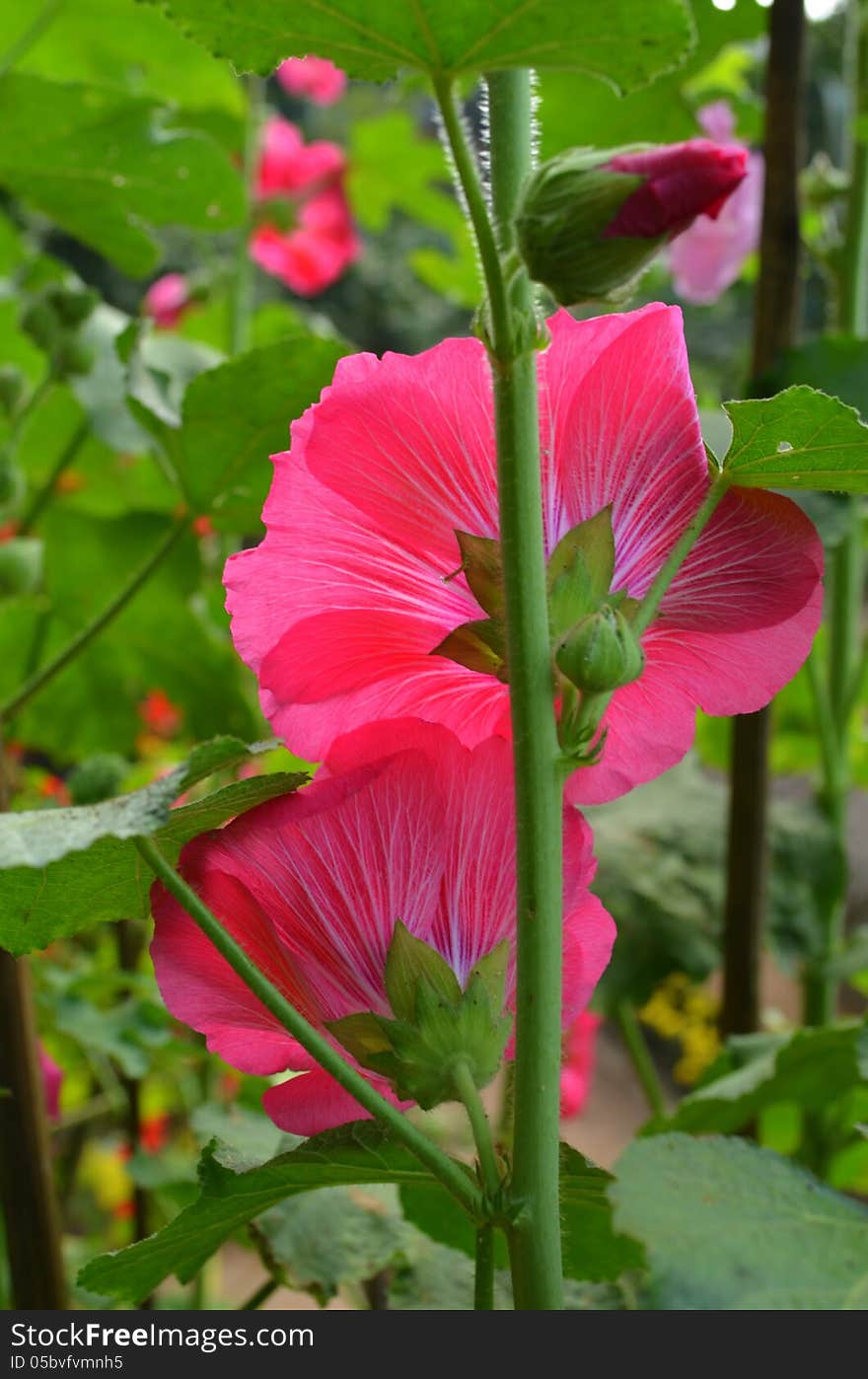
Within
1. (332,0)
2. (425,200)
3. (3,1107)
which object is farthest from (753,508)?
(425,200)

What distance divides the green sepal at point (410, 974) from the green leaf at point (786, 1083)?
0.92ft

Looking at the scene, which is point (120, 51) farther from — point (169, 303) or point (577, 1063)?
point (577, 1063)

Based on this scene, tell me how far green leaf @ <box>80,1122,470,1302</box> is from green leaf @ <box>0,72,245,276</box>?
0.55 metres

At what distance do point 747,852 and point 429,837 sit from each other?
0.45m

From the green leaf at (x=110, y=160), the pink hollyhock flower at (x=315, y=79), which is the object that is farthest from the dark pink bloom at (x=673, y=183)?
the pink hollyhock flower at (x=315, y=79)

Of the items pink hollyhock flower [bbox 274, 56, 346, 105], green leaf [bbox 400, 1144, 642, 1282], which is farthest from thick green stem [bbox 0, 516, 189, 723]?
pink hollyhock flower [bbox 274, 56, 346, 105]

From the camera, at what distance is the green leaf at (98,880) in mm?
297

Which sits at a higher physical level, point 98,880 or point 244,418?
point 244,418

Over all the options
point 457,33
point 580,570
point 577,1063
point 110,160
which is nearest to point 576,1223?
point 580,570

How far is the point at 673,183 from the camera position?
23 centimetres

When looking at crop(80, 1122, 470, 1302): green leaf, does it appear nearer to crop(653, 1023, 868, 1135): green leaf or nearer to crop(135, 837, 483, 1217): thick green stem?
crop(135, 837, 483, 1217): thick green stem

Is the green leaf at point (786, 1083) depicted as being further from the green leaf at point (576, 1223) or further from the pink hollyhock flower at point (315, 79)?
the pink hollyhock flower at point (315, 79)

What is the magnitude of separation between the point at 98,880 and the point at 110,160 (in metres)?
0.53

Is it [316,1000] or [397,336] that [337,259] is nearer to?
[316,1000]
